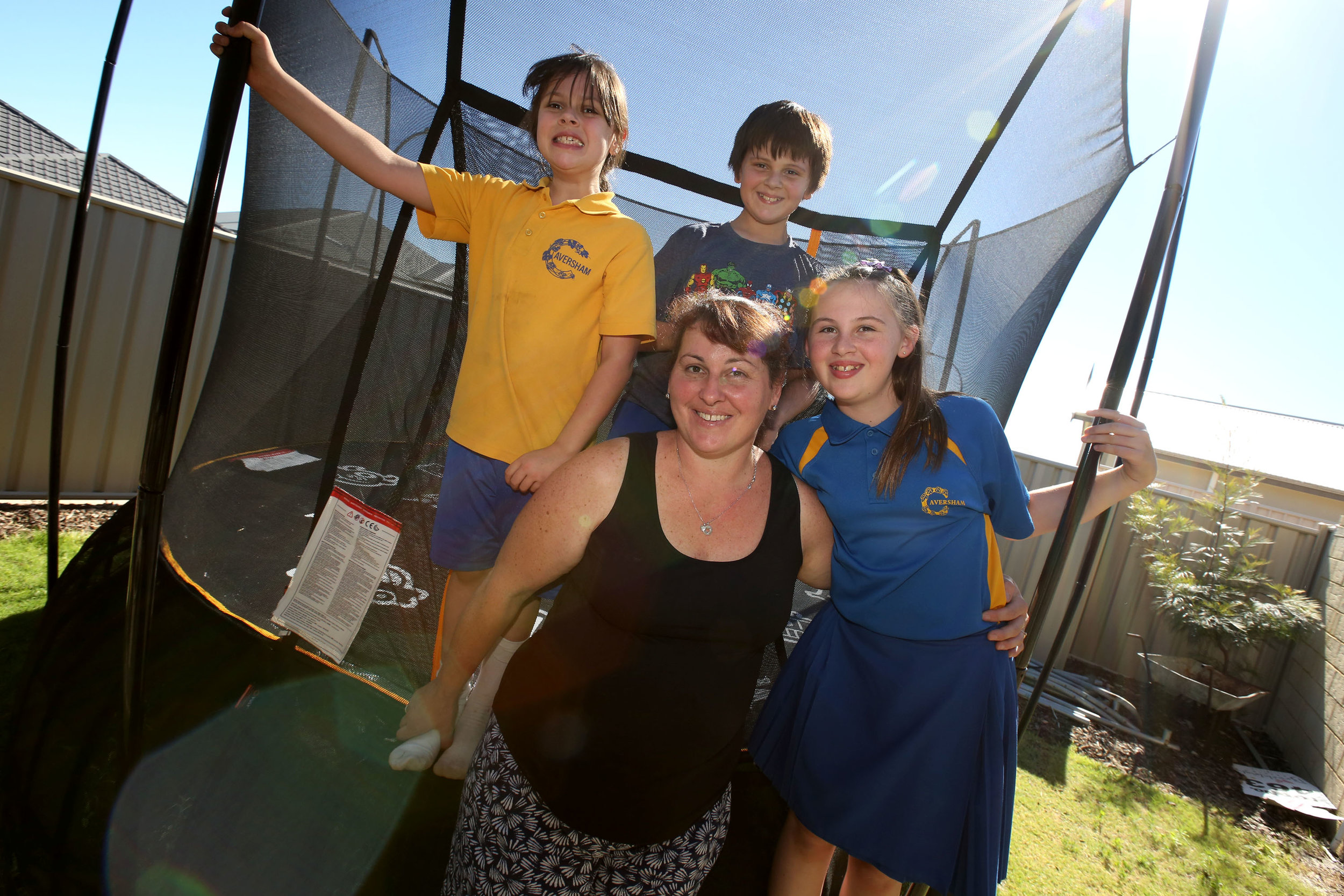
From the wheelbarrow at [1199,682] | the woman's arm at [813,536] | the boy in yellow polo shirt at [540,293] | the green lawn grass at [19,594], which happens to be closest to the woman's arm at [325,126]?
the boy in yellow polo shirt at [540,293]

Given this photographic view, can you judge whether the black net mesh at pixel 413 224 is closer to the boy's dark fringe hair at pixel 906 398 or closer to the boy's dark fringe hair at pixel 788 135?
the boy's dark fringe hair at pixel 788 135

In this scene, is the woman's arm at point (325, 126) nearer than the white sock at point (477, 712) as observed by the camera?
Yes

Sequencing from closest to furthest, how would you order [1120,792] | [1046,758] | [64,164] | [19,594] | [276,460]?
[276,460], [19,594], [1120,792], [1046,758], [64,164]

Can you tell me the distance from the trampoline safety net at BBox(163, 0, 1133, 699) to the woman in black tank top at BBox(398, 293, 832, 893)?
29.8 inches

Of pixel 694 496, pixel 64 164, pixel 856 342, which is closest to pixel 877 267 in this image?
pixel 856 342

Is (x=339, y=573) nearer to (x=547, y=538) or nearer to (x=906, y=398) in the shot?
(x=547, y=538)

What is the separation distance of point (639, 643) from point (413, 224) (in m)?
1.57

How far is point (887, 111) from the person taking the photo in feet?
6.20

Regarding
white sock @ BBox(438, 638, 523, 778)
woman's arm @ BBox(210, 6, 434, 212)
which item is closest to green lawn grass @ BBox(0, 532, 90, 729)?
white sock @ BBox(438, 638, 523, 778)

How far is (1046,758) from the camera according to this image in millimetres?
3107

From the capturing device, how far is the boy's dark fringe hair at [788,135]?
1607 mm

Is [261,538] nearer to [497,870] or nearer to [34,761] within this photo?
[34,761]

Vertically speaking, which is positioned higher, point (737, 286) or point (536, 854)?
point (737, 286)

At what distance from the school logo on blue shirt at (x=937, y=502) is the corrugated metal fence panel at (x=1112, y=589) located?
4181 mm
